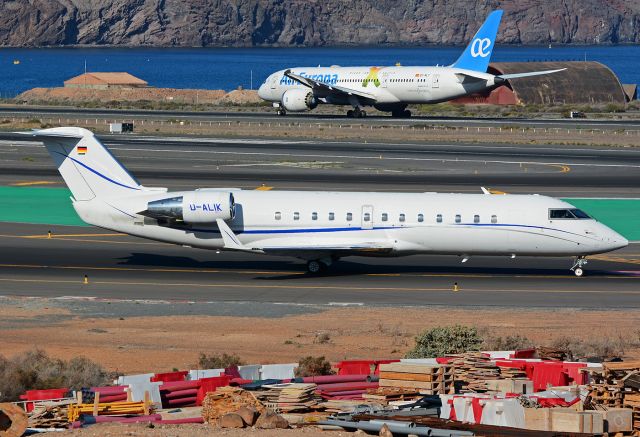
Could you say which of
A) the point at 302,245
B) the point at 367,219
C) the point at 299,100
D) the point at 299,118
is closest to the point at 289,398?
the point at 302,245

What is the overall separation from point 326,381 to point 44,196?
1458 inches

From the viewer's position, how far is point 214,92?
156 meters

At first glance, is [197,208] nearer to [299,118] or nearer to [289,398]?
[289,398]

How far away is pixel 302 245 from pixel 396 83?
6867 cm

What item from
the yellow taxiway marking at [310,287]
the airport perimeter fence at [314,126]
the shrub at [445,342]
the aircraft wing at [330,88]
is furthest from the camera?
the aircraft wing at [330,88]

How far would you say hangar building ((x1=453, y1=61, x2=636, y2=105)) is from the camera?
131250mm

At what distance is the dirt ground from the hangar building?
110 meters

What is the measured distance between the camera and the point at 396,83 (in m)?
109

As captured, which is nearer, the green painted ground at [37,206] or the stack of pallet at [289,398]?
the stack of pallet at [289,398]

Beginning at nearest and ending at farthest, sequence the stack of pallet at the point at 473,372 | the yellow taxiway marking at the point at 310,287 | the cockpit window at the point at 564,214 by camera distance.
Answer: the stack of pallet at the point at 473,372, the yellow taxiway marking at the point at 310,287, the cockpit window at the point at 564,214

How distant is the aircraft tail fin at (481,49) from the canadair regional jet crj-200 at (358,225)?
217 ft

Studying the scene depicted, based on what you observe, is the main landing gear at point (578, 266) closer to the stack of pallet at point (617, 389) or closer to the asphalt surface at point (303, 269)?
the asphalt surface at point (303, 269)

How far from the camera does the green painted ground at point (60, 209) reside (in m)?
53.3

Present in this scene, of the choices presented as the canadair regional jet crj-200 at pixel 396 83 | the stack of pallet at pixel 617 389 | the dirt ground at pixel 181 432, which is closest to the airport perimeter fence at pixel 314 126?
the canadair regional jet crj-200 at pixel 396 83
